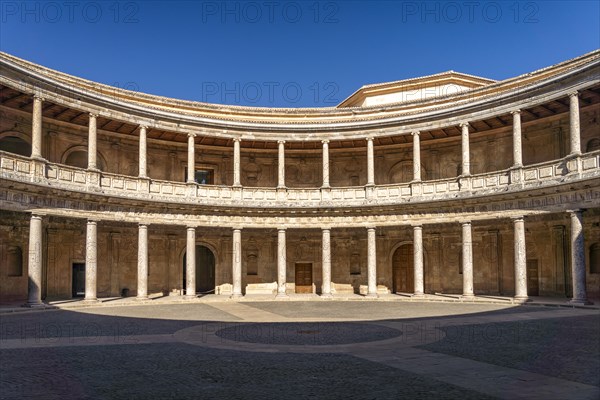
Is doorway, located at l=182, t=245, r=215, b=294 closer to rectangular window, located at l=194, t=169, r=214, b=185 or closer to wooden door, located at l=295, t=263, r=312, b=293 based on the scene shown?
rectangular window, located at l=194, t=169, r=214, b=185

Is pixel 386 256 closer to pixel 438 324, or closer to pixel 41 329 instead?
pixel 438 324

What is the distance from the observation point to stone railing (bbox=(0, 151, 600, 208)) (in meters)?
22.0

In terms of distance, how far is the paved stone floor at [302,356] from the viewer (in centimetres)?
847

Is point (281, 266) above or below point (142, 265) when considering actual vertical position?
below

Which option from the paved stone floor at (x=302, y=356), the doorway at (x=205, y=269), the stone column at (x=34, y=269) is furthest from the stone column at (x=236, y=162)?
the paved stone floor at (x=302, y=356)

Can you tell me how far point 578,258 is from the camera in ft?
73.8

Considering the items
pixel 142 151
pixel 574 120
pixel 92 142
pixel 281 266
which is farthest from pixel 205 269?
pixel 574 120

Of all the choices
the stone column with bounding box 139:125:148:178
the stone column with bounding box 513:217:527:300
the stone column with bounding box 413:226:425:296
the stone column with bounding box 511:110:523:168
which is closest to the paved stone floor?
the stone column with bounding box 513:217:527:300

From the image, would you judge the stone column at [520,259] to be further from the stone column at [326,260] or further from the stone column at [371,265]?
the stone column at [326,260]

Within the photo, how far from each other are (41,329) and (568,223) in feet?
78.9

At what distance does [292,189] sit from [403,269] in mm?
8581

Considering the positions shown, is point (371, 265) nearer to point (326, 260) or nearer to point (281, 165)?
point (326, 260)

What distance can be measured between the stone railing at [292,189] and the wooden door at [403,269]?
15.6 ft

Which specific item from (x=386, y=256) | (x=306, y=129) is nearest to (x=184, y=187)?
(x=306, y=129)
